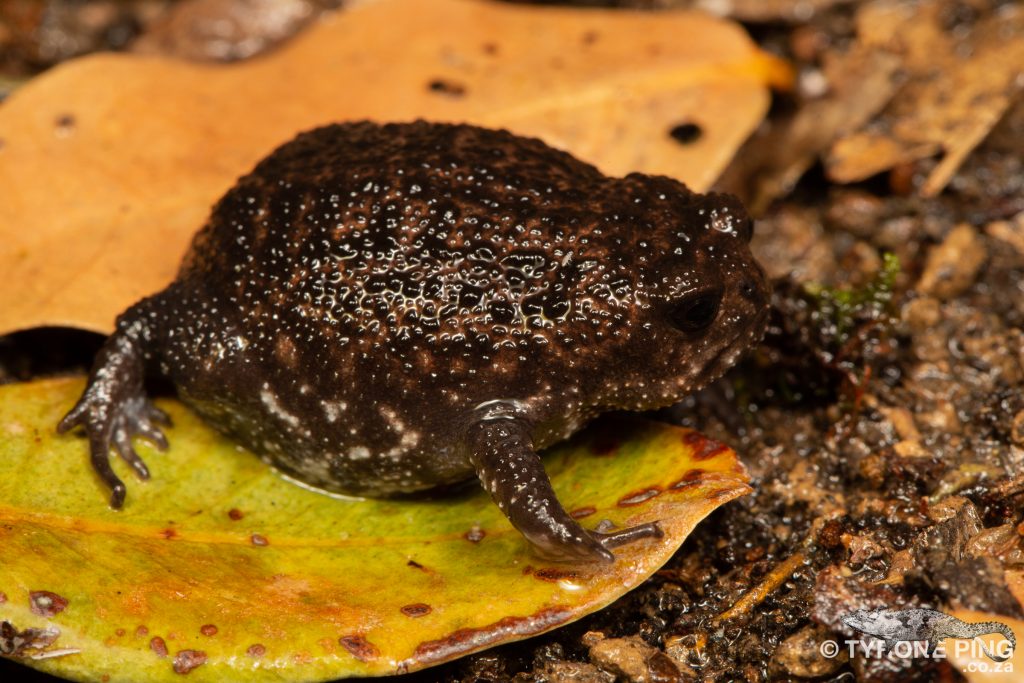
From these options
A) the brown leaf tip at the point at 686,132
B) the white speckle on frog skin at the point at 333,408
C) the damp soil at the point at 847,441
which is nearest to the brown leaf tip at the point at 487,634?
the damp soil at the point at 847,441

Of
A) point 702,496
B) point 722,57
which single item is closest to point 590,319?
point 702,496

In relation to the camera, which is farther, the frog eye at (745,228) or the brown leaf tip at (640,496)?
the frog eye at (745,228)

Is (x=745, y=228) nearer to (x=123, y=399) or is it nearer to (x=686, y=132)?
(x=686, y=132)

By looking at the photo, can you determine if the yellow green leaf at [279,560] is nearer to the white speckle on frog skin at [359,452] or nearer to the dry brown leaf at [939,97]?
the white speckle on frog skin at [359,452]

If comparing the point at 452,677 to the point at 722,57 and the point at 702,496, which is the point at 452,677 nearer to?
the point at 702,496

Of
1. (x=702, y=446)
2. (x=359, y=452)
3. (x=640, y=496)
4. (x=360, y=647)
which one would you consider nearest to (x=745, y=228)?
(x=702, y=446)

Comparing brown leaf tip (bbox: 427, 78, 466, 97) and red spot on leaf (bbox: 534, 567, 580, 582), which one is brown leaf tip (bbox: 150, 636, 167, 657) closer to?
red spot on leaf (bbox: 534, 567, 580, 582)

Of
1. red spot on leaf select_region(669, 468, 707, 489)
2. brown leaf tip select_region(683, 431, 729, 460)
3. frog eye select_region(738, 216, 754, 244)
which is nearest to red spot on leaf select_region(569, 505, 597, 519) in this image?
red spot on leaf select_region(669, 468, 707, 489)
